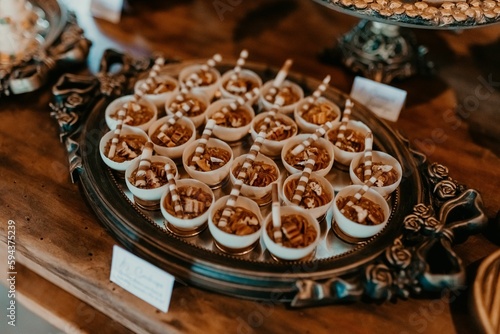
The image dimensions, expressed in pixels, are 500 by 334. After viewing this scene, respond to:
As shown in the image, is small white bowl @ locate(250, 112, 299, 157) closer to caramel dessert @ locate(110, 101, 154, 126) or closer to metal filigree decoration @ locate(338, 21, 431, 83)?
caramel dessert @ locate(110, 101, 154, 126)

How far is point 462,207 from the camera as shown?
100 cm

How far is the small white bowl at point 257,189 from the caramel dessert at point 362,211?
0.14m

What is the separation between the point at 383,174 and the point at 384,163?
4 cm

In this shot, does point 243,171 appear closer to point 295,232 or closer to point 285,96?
point 295,232

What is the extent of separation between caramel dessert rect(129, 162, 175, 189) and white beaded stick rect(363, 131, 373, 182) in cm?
40

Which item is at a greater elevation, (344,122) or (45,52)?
(344,122)

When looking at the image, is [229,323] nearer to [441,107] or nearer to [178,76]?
[178,76]

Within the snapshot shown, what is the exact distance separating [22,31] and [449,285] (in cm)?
121

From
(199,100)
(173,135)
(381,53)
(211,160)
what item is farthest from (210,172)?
(381,53)

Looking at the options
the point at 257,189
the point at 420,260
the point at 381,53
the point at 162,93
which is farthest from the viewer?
the point at 381,53

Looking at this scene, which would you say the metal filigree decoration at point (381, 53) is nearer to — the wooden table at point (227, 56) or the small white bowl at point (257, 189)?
the wooden table at point (227, 56)

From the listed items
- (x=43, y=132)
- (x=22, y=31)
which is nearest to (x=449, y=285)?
(x=43, y=132)

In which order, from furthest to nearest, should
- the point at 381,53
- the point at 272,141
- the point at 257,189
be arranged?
the point at 381,53 < the point at 272,141 < the point at 257,189

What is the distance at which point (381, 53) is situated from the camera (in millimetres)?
1373
